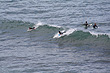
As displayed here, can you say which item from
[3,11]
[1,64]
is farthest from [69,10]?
[1,64]

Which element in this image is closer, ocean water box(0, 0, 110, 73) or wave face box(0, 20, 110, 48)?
ocean water box(0, 0, 110, 73)

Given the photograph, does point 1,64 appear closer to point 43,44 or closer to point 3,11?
point 43,44

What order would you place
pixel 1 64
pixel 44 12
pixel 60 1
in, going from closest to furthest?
pixel 1 64 < pixel 44 12 < pixel 60 1

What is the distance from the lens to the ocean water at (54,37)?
96.6ft

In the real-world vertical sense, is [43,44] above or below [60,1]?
below

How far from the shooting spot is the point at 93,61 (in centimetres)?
3011

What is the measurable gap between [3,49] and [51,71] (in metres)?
10.3

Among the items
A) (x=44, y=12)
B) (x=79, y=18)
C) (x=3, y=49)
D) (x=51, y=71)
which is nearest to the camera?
(x=51, y=71)

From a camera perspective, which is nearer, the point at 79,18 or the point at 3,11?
the point at 79,18

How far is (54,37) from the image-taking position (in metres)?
38.8

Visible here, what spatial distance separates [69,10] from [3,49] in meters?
24.0

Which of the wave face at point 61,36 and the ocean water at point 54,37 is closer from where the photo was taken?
the ocean water at point 54,37

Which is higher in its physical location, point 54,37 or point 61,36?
point 61,36

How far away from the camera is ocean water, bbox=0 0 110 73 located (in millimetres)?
29453
